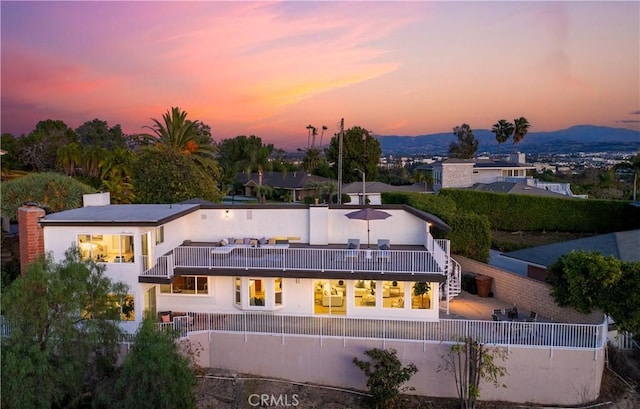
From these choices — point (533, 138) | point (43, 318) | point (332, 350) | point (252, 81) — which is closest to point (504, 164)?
point (252, 81)

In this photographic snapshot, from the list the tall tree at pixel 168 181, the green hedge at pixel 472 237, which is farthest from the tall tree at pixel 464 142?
the green hedge at pixel 472 237

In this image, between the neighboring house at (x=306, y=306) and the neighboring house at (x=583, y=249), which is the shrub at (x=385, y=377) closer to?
the neighboring house at (x=306, y=306)

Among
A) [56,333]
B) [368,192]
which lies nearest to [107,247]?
[56,333]

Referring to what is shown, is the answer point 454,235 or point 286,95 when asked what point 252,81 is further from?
point 454,235

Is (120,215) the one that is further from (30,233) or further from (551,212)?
(551,212)

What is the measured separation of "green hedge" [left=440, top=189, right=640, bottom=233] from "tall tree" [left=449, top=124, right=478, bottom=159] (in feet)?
224

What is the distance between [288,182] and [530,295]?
2127 inches

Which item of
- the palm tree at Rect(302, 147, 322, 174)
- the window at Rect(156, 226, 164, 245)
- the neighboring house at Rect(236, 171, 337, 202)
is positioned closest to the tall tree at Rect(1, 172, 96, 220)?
the window at Rect(156, 226, 164, 245)

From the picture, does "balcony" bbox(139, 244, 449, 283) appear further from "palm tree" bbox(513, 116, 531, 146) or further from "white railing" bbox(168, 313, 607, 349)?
"palm tree" bbox(513, 116, 531, 146)

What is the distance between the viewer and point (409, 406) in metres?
15.6

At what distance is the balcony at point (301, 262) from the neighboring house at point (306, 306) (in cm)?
4

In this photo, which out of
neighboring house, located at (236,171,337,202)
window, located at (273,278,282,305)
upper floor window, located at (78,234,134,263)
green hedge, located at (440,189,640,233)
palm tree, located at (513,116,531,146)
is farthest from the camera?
palm tree, located at (513,116,531,146)

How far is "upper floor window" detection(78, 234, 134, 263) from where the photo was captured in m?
17.4

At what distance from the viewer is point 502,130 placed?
77625 millimetres
